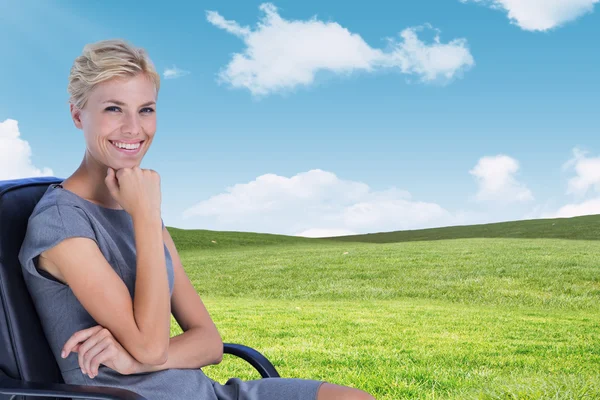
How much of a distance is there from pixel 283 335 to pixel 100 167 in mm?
6576

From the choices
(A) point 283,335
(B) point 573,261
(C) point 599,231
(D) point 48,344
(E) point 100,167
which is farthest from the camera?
(C) point 599,231

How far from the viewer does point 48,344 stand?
247 centimetres

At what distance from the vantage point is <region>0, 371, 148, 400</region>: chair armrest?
6.54 ft

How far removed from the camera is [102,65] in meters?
2.14

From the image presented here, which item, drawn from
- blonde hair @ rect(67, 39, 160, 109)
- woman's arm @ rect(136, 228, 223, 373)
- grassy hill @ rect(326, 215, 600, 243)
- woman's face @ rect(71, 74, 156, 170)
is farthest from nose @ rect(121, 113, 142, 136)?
grassy hill @ rect(326, 215, 600, 243)

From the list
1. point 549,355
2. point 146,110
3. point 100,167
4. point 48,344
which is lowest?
point 549,355

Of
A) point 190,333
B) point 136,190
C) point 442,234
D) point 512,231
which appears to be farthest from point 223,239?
point 136,190

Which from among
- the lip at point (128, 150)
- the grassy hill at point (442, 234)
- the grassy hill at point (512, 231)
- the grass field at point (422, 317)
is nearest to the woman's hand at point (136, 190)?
the lip at point (128, 150)

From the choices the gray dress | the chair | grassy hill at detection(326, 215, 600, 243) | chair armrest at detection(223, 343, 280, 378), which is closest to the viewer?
the gray dress

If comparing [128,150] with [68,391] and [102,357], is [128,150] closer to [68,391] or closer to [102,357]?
[102,357]

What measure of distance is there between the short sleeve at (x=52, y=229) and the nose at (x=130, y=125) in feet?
1.01

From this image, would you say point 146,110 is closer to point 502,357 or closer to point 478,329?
point 502,357

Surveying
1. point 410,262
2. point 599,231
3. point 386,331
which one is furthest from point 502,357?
point 599,231

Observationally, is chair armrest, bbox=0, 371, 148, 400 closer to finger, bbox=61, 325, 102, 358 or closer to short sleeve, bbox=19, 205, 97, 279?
finger, bbox=61, 325, 102, 358
